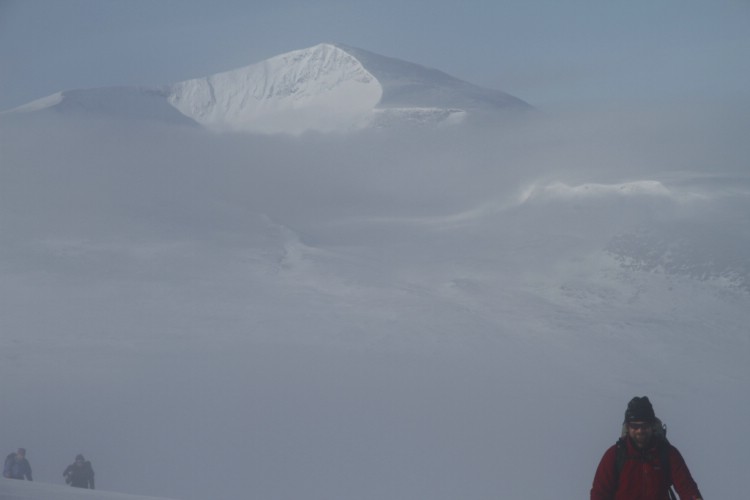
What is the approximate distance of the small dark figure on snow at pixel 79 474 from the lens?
15.5 m

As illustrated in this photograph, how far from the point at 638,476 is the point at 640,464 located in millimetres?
61

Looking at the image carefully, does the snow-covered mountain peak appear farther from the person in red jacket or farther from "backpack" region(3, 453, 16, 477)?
the person in red jacket

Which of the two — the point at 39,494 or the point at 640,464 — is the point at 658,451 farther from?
the point at 39,494

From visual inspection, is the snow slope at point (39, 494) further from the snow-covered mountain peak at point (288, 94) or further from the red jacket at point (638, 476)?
the snow-covered mountain peak at point (288, 94)

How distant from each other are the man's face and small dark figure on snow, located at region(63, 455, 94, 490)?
12329 mm

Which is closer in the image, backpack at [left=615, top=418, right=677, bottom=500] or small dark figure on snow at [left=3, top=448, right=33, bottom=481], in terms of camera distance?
backpack at [left=615, top=418, right=677, bottom=500]

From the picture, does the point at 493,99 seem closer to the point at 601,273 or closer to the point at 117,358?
the point at 601,273

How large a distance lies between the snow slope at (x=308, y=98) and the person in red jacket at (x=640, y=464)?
4381 centimetres

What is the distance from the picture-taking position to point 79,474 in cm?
1556

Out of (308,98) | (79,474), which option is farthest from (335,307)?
(308,98)

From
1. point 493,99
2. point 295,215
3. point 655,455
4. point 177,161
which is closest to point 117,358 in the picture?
point 295,215

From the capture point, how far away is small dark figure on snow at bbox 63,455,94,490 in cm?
1555

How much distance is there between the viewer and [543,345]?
29297 mm

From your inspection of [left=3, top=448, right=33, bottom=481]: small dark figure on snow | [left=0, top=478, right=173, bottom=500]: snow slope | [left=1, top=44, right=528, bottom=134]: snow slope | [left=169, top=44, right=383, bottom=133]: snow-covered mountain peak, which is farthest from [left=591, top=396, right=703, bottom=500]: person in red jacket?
[left=169, top=44, right=383, bottom=133]: snow-covered mountain peak
